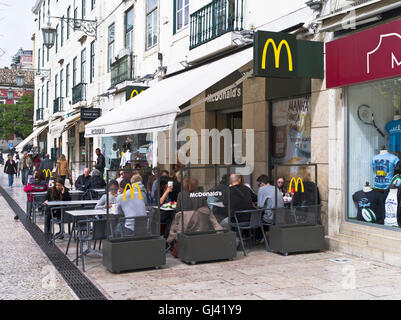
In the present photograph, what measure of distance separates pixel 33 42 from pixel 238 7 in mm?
37316

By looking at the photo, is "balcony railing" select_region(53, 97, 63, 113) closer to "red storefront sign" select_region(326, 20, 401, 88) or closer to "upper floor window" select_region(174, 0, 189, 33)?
"upper floor window" select_region(174, 0, 189, 33)

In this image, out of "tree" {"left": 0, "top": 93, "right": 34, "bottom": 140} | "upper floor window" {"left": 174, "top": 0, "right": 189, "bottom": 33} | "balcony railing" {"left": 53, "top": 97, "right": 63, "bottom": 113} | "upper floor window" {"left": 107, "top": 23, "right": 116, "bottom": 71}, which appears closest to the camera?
"upper floor window" {"left": 174, "top": 0, "right": 189, "bottom": 33}

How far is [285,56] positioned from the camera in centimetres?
848

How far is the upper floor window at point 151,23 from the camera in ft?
Answer: 55.8

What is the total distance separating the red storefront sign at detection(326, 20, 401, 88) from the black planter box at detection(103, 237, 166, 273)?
3975 millimetres

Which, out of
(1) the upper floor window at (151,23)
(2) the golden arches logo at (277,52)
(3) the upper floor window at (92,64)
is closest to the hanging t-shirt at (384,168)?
(2) the golden arches logo at (277,52)

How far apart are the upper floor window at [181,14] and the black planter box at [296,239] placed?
8.25 meters

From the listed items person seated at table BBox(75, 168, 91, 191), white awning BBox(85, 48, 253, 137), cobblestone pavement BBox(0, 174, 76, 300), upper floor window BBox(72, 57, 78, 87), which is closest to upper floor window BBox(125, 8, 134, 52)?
person seated at table BBox(75, 168, 91, 191)

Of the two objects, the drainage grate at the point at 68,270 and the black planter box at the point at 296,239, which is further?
the black planter box at the point at 296,239

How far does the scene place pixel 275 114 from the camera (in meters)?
10.8

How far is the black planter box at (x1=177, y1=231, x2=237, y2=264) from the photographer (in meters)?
7.53

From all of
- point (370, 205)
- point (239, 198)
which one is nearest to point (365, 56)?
point (370, 205)

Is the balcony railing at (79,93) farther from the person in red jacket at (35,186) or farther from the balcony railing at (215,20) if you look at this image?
the person in red jacket at (35,186)

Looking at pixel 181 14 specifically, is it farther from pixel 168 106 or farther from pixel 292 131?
pixel 168 106
